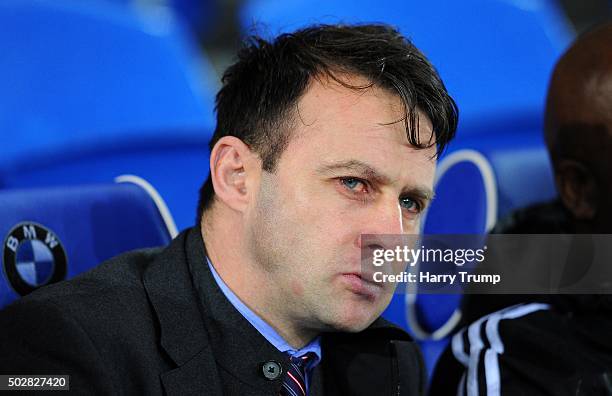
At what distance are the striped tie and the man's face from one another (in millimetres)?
57

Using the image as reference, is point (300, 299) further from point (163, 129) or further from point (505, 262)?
point (163, 129)

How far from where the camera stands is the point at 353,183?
40.4 inches

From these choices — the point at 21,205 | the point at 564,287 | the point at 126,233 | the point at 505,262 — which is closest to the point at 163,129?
the point at 126,233

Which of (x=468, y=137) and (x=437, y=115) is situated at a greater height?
(x=468, y=137)

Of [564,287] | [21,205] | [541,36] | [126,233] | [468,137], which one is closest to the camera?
[21,205]

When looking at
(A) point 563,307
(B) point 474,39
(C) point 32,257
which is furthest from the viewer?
(B) point 474,39

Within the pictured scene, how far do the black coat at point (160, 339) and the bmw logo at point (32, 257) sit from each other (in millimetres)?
100

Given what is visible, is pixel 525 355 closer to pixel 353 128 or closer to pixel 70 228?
pixel 353 128

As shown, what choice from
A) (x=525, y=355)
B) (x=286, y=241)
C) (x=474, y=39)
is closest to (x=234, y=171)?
(x=286, y=241)

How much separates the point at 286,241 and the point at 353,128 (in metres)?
0.16

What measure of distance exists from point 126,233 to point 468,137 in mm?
878

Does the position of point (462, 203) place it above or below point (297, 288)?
above

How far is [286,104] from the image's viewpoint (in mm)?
1065

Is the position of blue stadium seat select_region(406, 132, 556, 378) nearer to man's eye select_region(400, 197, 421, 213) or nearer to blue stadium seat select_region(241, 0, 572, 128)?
blue stadium seat select_region(241, 0, 572, 128)
